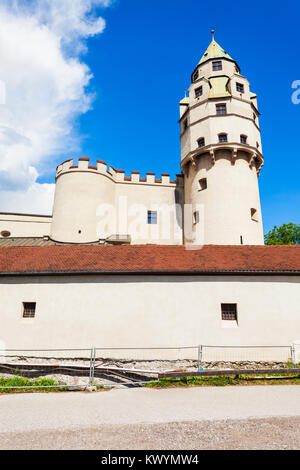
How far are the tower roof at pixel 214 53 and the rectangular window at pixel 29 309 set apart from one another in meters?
31.5

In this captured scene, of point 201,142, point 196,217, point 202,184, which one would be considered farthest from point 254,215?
point 201,142

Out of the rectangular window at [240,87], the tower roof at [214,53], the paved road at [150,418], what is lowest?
the paved road at [150,418]

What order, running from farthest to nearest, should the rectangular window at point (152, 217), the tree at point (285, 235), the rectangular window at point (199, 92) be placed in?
the tree at point (285, 235) < the rectangular window at point (152, 217) < the rectangular window at point (199, 92)

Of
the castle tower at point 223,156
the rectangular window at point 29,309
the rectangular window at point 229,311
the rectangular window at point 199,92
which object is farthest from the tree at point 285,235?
the rectangular window at point 29,309

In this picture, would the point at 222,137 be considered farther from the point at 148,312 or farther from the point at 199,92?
the point at 148,312

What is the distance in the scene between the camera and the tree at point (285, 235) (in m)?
40.6

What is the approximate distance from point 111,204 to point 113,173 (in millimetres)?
3944

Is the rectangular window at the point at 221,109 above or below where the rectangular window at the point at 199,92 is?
below

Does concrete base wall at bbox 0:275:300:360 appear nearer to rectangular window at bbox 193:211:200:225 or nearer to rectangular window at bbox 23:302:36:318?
rectangular window at bbox 23:302:36:318

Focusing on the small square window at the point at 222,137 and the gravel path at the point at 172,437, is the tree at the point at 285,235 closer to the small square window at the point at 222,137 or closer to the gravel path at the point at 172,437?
the small square window at the point at 222,137

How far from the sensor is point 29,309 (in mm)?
14680

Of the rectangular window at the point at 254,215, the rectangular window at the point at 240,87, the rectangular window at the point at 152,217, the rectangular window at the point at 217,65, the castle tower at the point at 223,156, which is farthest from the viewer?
the rectangular window at the point at 152,217

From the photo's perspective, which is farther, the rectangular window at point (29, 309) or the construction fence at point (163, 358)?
the rectangular window at point (29, 309)
